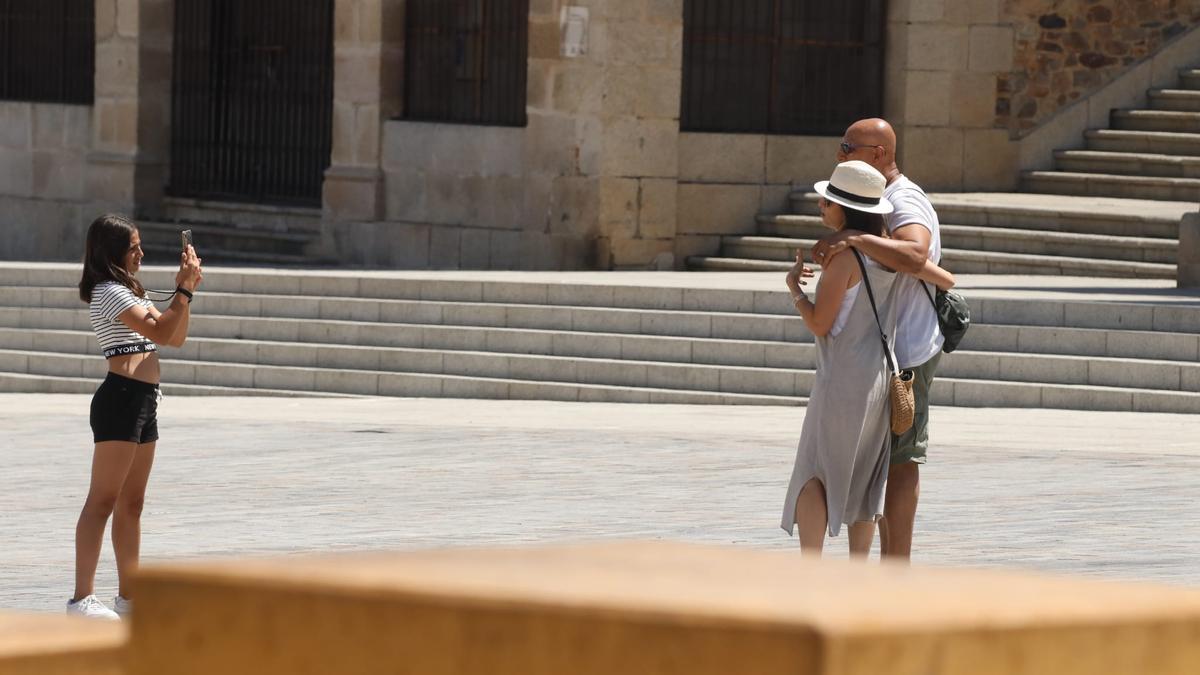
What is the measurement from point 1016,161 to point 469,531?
42.5 feet

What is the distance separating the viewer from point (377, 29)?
20703 millimetres

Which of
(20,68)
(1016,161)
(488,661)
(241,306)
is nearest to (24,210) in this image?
(20,68)

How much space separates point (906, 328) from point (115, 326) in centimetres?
255

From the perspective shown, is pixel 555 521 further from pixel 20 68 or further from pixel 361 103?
pixel 20 68

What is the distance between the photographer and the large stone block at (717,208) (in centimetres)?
1969

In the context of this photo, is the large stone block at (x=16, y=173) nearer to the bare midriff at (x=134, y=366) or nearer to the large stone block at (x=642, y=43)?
the large stone block at (x=642, y=43)

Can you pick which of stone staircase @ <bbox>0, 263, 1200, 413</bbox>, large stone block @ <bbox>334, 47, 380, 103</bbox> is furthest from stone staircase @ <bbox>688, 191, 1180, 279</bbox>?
large stone block @ <bbox>334, 47, 380, 103</bbox>

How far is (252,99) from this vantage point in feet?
74.9

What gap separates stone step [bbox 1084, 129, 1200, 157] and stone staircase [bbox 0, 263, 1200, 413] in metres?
5.18

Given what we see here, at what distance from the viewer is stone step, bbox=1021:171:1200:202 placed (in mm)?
19656

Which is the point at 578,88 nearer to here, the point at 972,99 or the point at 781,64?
the point at 781,64

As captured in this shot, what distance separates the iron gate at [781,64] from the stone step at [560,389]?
5.83 m

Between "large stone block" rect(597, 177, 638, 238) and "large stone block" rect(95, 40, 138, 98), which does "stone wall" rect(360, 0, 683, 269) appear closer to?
"large stone block" rect(597, 177, 638, 238)

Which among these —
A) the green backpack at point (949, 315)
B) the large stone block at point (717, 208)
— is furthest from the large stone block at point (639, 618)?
the large stone block at point (717, 208)
